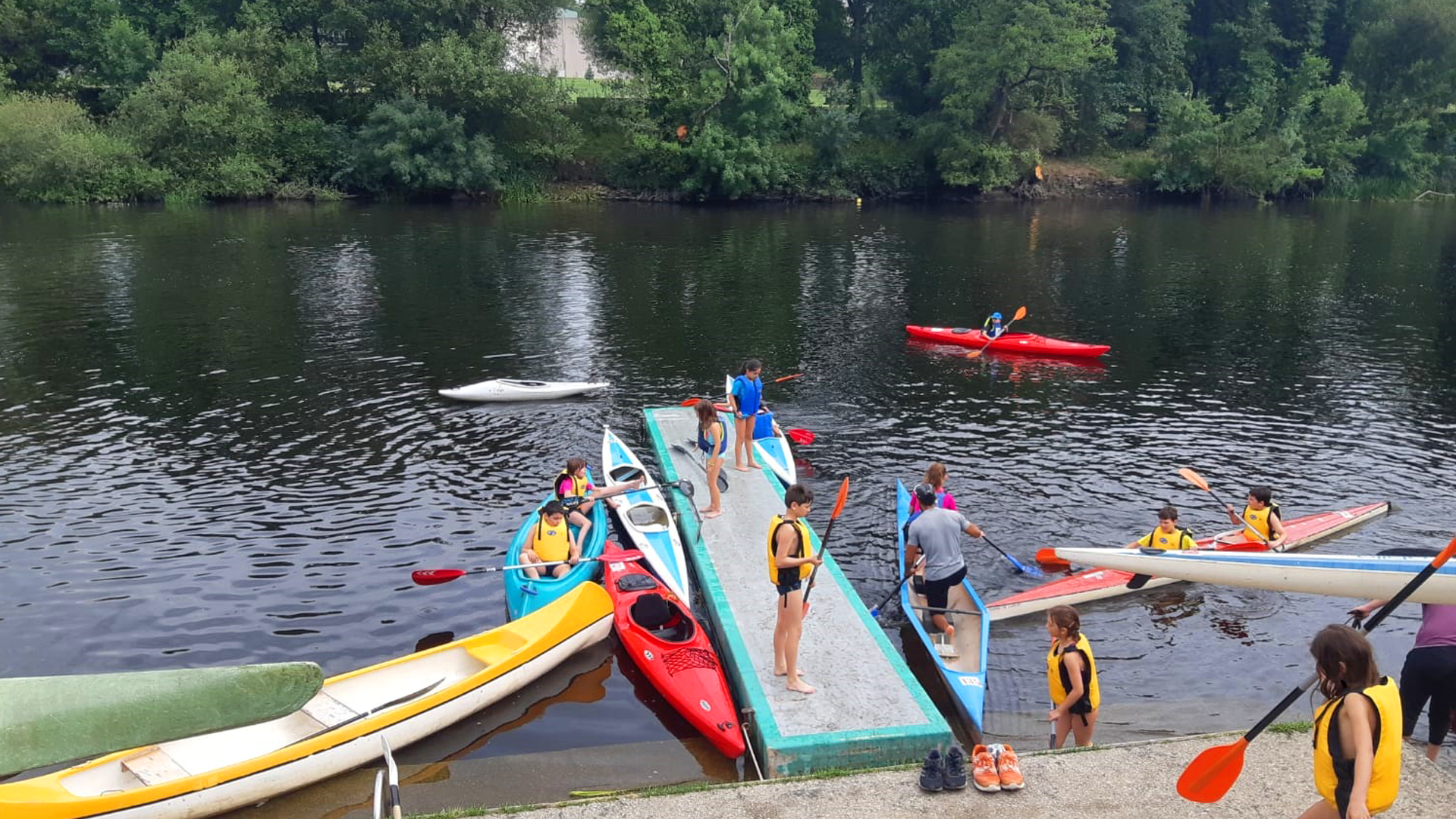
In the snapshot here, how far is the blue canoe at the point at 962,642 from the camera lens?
Answer: 10812 millimetres

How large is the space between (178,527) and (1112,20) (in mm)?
64106

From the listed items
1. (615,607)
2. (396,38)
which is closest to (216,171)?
(396,38)

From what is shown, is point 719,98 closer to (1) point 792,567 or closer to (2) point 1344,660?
(1) point 792,567

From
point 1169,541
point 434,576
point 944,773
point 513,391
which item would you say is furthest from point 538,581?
point 513,391

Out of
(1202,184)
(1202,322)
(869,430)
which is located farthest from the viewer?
(1202,184)

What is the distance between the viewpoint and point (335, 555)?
1491 cm

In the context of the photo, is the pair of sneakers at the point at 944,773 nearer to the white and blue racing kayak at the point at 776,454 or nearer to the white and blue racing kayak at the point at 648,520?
the white and blue racing kayak at the point at 648,520

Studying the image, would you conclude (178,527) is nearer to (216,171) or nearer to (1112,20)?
(216,171)

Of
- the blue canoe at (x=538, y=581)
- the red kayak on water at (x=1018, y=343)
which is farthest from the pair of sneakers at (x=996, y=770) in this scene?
the red kayak on water at (x=1018, y=343)

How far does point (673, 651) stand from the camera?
37.6 ft

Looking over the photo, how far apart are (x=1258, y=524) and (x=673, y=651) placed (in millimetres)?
7833

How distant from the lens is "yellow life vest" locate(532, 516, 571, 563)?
13.4 m

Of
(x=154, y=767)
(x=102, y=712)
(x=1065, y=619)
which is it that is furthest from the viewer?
(x=154, y=767)

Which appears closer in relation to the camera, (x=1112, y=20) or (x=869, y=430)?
(x=869, y=430)
